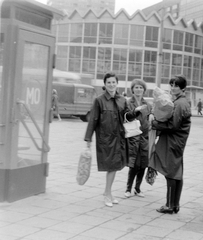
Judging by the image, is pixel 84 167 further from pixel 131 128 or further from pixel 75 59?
pixel 75 59

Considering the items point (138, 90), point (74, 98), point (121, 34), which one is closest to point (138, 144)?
point (138, 90)

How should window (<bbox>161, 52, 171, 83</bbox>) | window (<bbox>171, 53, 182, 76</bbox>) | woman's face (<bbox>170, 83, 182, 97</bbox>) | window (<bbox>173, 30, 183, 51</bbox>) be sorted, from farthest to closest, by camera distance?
1. window (<bbox>173, 30, 183, 51</bbox>)
2. window (<bbox>171, 53, 182, 76</bbox>)
3. window (<bbox>161, 52, 171, 83</bbox>)
4. woman's face (<bbox>170, 83, 182, 97</bbox>)

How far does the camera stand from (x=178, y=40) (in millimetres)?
56438

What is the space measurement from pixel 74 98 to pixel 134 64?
30310 millimetres

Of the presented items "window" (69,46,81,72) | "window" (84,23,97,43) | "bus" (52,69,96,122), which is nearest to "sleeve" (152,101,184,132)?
"bus" (52,69,96,122)

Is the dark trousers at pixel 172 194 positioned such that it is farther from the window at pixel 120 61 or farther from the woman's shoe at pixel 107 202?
the window at pixel 120 61

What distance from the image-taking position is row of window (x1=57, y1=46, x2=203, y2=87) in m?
53.8

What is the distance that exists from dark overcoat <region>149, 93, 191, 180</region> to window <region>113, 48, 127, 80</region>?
48496 mm

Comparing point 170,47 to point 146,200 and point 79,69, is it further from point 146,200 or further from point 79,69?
point 146,200

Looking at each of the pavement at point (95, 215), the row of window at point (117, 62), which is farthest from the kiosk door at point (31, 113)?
the row of window at point (117, 62)

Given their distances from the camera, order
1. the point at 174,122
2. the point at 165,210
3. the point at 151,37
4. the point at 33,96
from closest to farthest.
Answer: the point at 174,122 < the point at 165,210 < the point at 33,96 < the point at 151,37

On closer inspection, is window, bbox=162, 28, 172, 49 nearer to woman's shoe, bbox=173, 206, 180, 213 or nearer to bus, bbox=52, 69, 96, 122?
bus, bbox=52, 69, 96, 122

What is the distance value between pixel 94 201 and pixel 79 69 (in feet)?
162

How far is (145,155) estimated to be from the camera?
6297mm
